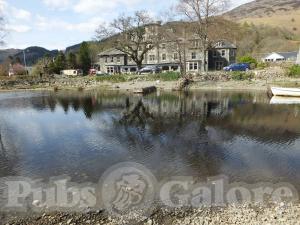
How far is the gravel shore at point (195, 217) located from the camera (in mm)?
12383

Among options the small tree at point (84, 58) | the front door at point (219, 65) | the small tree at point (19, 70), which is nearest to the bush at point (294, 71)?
the front door at point (219, 65)

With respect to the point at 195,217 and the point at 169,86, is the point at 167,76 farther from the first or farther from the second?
the point at 195,217

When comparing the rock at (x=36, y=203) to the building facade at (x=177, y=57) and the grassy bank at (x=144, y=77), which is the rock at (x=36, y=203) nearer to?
the grassy bank at (x=144, y=77)

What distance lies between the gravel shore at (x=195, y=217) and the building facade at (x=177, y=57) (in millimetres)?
65286

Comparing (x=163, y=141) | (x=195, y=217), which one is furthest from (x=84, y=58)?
(x=195, y=217)

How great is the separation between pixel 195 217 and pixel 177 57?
3068 inches

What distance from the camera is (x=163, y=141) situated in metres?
25.2

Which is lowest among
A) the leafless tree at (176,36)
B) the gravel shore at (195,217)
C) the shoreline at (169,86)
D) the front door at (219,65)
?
the gravel shore at (195,217)

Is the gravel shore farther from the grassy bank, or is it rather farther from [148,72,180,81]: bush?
[148,72,180,81]: bush

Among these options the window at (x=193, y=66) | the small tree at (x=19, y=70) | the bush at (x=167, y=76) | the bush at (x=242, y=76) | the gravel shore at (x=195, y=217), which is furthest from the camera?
the small tree at (x=19, y=70)

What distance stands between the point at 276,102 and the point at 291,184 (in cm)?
2946

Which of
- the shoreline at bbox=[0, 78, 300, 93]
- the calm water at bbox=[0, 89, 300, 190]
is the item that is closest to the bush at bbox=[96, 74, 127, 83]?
the shoreline at bbox=[0, 78, 300, 93]

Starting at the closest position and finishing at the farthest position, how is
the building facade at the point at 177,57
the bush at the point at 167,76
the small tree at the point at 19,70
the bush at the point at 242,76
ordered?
1. the bush at the point at 242,76
2. the bush at the point at 167,76
3. the building facade at the point at 177,57
4. the small tree at the point at 19,70

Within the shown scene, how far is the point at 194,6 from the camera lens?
2625 inches
